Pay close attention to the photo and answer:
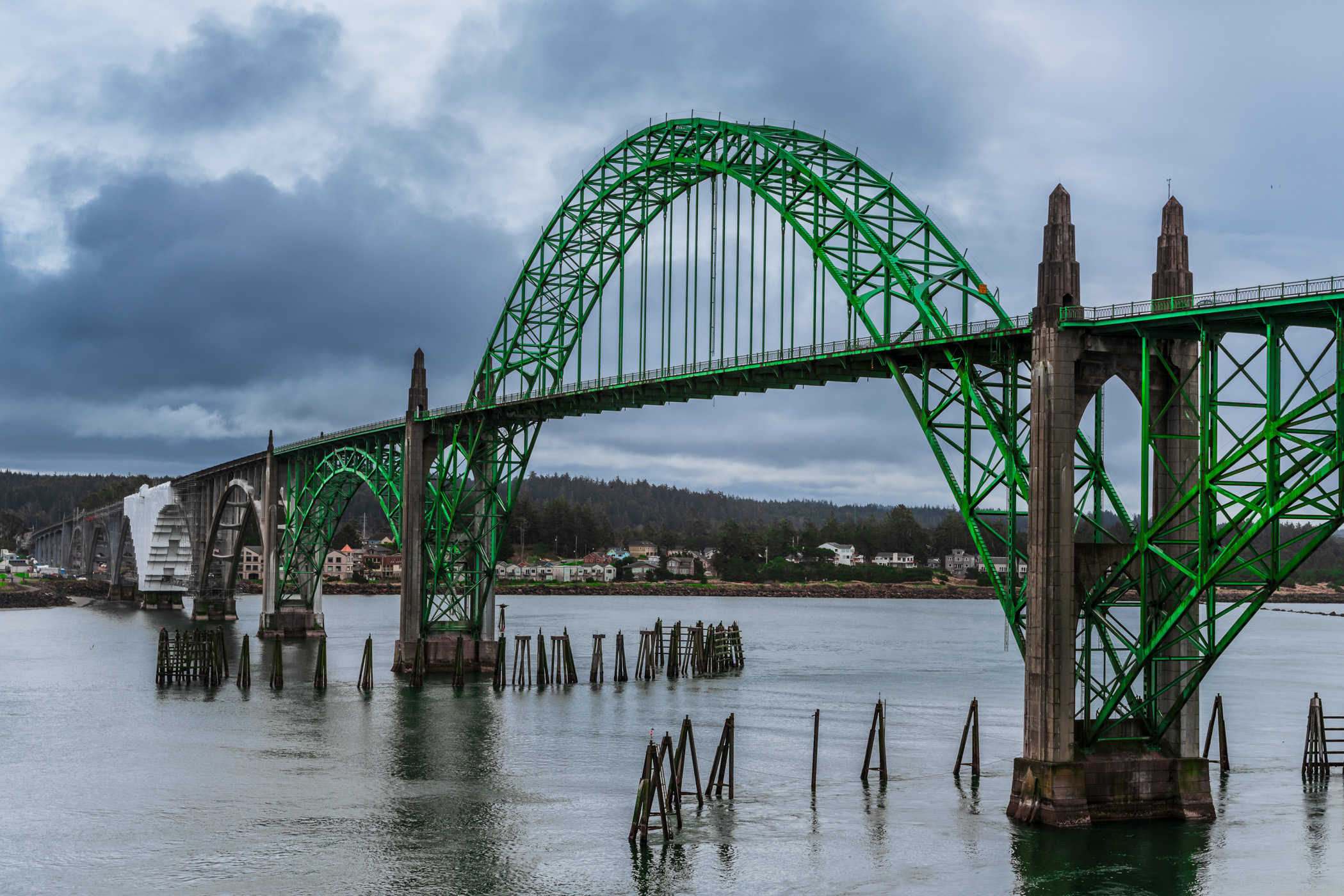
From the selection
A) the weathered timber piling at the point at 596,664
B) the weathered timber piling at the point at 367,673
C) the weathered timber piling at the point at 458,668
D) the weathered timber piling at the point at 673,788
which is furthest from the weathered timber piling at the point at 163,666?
the weathered timber piling at the point at 673,788

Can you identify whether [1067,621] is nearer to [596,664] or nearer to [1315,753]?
[1315,753]

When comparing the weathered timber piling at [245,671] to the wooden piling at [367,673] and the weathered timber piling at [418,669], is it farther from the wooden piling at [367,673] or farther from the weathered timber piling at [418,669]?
the weathered timber piling at [418,669]

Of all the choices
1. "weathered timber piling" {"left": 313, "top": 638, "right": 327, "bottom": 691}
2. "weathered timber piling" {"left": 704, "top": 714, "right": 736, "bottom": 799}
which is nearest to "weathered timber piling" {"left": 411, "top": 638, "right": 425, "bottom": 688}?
"weathered timber piling" {"left": 313, "top": 638, "right": 327, "bottom": 691}

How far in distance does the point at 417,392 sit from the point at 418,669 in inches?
647

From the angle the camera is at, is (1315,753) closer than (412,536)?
Yes

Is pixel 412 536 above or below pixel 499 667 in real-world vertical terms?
above

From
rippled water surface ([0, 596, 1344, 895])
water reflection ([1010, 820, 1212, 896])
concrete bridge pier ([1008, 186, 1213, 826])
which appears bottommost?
rippled water surface ([0, 596, 1344, 895])

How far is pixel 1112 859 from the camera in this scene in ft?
97.3

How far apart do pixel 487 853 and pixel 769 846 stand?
686 centimetres

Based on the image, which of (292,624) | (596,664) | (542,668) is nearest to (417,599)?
Answer: (542,668)

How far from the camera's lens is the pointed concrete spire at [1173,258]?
33.0m

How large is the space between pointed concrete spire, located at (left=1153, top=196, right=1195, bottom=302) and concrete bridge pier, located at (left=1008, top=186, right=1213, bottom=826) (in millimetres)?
1862

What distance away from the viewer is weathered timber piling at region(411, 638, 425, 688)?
2486 inches

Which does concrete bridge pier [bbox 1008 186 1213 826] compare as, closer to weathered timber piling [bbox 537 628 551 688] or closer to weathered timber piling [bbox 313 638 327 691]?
weathered timber piling [bbox 537 628 551 688]
